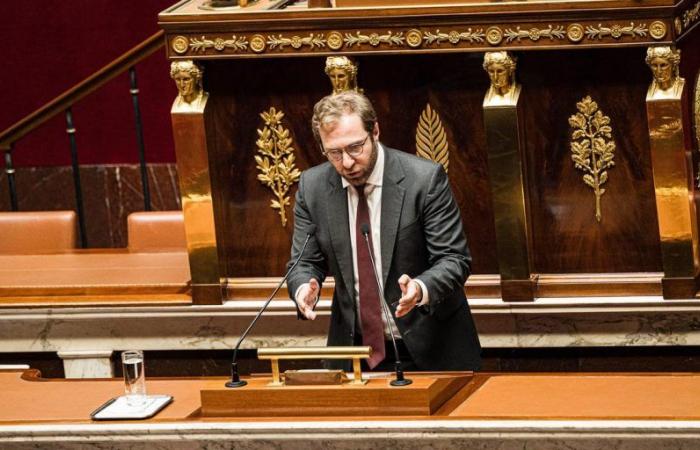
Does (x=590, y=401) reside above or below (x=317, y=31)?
below

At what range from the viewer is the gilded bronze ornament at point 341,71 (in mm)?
5121

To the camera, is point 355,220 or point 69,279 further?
point 69,279

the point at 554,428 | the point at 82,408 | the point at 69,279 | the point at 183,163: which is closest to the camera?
the point at 554,428

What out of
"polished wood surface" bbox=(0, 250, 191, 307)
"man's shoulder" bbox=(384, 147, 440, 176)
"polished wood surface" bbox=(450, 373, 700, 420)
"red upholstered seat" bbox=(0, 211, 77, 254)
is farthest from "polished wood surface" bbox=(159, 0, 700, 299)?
"polished wood surface" bbox=(450, 373, 700, 420)

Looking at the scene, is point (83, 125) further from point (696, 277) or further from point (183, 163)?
point (696, 277)

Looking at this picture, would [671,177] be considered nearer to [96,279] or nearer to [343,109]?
[343,109]

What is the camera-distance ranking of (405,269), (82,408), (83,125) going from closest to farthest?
(82,408) → (405,269) → (83,125)

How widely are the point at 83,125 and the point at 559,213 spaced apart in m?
3.39

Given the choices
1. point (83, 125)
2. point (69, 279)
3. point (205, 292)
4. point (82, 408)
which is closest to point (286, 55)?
point (205, 292)

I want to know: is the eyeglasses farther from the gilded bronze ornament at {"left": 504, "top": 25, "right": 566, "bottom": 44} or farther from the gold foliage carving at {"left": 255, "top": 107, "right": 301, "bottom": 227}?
the gold foliage carving at {"left": 255, "top": 107, "right": 301, "bottom": 227}

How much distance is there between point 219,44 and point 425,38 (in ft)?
2.34

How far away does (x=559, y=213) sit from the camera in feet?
16.8

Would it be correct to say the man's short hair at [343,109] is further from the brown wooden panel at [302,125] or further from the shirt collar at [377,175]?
the brown wooden panel at [302,125]

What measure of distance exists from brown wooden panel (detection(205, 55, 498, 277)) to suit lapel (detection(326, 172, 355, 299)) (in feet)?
3.10
